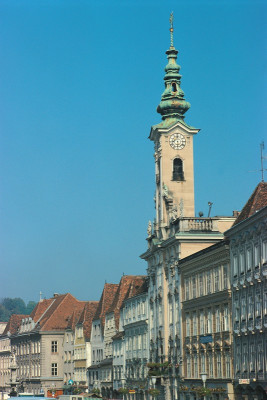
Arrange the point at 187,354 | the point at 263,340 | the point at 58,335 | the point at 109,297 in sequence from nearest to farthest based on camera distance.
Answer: the point at 263,340
the point at 187,354
the point at 109,297
the point at 58,335

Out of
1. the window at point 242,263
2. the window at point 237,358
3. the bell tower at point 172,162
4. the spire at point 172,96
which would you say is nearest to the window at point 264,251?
the window at point 242,263

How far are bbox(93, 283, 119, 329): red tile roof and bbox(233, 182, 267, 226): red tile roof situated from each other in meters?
59.6

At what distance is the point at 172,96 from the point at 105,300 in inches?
1498

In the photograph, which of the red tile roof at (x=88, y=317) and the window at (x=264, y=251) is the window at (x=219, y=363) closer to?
the window at (x=264, y=251)

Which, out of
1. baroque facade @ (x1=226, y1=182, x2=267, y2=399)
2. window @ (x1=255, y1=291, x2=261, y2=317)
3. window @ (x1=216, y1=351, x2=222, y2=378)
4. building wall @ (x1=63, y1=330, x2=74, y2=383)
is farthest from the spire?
building wall @ (x1=63, y1=330, x2=74, y2=383)

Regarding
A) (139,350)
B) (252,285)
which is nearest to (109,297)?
(139,350)

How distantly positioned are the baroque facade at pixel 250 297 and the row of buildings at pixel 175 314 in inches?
3.1

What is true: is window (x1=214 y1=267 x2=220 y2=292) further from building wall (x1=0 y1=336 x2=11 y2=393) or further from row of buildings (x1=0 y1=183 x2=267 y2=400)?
building wall (x1=0 y1=336 x2=11 y2=393)

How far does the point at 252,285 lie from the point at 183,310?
907 inches

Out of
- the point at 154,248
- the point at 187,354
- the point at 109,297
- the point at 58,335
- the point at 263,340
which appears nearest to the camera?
the point at 263,340

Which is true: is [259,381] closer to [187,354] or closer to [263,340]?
[263,340]

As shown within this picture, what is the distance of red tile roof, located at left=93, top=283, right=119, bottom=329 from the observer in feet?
439

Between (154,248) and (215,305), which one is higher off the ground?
(154,248)

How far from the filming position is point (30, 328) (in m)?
171
